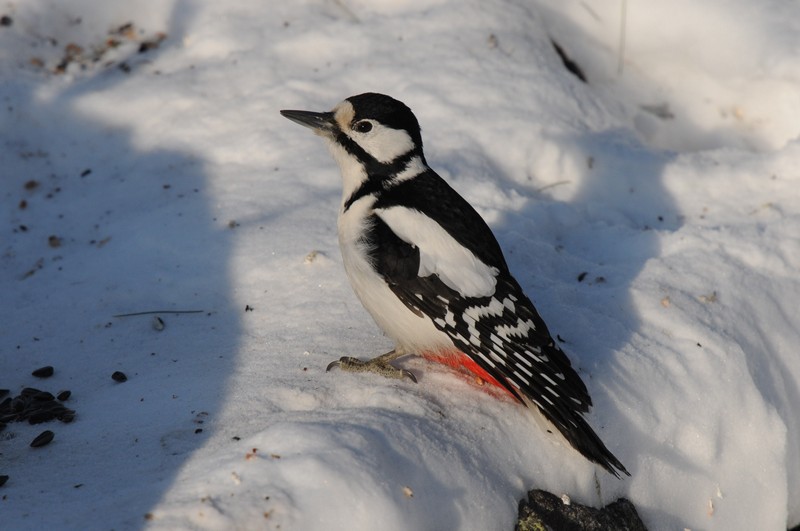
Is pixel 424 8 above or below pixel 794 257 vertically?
above

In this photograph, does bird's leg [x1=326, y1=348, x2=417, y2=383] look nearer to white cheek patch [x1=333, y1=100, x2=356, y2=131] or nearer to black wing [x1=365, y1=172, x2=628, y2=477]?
black wing [x1=365, y1=172, x2=628, y2=477]

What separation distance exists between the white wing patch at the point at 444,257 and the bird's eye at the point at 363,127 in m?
0.42

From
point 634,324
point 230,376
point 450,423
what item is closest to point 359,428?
point 450,423

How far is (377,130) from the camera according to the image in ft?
12.3

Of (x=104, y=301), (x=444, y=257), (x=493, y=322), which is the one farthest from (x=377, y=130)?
(x=104, y=301)

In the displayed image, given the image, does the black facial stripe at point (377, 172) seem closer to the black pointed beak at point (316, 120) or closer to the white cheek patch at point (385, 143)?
the white cheek patch at point (385, 143)

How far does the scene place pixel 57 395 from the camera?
3.57m

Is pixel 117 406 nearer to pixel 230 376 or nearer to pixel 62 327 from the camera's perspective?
pixel 230 376

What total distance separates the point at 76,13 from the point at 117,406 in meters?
3.67

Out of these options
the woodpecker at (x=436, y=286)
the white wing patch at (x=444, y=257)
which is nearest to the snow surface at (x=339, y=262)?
the woodpecker at (x=436, y=286)

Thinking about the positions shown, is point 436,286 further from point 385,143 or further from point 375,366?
point 385,143

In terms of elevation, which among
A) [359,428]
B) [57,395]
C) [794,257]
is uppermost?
[359,428]

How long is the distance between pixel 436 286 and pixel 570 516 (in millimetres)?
920

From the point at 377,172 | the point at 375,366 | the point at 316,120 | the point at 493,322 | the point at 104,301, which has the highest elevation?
the point at 316,120
